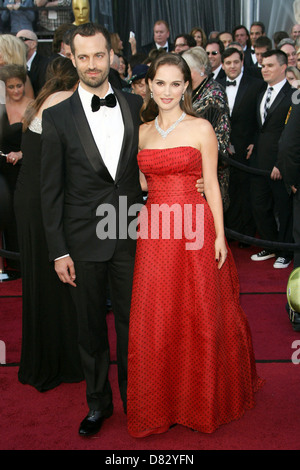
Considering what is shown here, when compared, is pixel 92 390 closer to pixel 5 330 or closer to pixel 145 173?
pixel 145 173

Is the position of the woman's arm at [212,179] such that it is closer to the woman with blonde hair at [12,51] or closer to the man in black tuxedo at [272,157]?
the man in black tuxedo at [272,157]

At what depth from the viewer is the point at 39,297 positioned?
3.15m

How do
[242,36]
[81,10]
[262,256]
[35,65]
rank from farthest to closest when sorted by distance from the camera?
[242,36] → [81,10] → [35,65] → [262,256]

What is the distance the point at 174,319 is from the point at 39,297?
87 cm

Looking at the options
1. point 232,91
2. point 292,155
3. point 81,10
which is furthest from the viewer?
point 81,10

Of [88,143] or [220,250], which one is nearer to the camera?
[88,143]

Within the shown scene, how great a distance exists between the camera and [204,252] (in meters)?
2.63

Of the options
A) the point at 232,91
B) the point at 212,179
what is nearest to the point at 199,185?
the point at 212,179

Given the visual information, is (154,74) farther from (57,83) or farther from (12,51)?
(12,51)

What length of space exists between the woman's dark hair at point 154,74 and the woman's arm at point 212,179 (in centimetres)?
14

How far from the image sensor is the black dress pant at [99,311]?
2584 mm

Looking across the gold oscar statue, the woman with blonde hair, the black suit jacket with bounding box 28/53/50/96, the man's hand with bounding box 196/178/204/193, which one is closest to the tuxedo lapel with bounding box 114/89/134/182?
the man's hand with bounding box 196/178/204/193

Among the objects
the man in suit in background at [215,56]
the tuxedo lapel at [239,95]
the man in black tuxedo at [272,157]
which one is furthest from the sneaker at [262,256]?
the man in suit in background at [215,56]

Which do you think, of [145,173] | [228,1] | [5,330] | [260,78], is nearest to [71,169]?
[145,173]
